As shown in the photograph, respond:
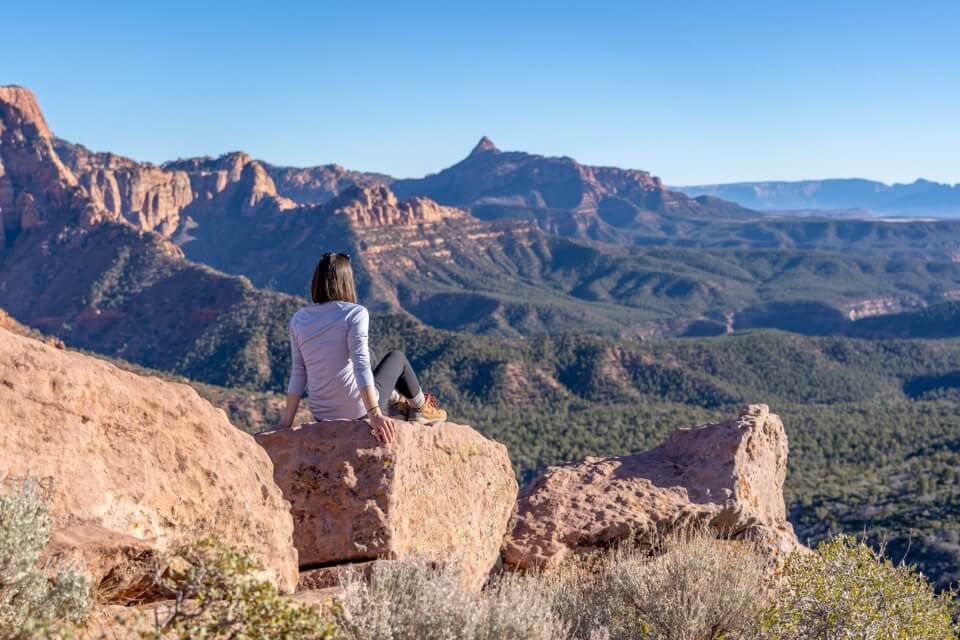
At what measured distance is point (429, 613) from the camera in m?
5.09

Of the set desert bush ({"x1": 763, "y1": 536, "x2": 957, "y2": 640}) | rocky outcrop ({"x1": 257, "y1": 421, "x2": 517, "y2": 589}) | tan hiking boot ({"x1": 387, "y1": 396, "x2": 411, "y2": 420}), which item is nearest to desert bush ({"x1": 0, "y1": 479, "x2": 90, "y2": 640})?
rocky outcrop ({"x1": 257, "y1": 421, "x2": 517, "y2": 589})

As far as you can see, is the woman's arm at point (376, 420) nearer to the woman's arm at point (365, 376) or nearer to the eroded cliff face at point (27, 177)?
the woman's arm at point (365, 376)

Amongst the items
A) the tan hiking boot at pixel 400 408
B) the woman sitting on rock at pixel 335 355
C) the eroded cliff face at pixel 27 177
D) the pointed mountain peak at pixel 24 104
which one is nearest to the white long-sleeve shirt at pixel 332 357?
the woman sitting on rock at pixel 335 355

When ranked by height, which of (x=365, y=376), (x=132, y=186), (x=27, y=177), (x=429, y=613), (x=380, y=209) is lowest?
(x=429, y=613)

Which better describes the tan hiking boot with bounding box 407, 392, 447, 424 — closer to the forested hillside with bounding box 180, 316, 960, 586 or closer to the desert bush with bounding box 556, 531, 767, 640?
the desert bush with bounding box 556, 531, 767, 640

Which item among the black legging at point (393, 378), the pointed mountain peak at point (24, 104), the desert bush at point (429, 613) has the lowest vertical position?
the desert bush at point (429, 613)

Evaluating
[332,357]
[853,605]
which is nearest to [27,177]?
[332,357]

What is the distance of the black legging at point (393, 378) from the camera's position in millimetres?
8016

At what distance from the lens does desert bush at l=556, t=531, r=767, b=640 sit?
6727 millimetres

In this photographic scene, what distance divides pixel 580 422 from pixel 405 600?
177ft

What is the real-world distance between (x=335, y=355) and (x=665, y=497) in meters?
4.66

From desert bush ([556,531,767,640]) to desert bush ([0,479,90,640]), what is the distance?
3818mm

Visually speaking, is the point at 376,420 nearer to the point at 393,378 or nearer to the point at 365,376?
the point at 365,376

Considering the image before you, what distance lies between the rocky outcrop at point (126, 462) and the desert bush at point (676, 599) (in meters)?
2.66
